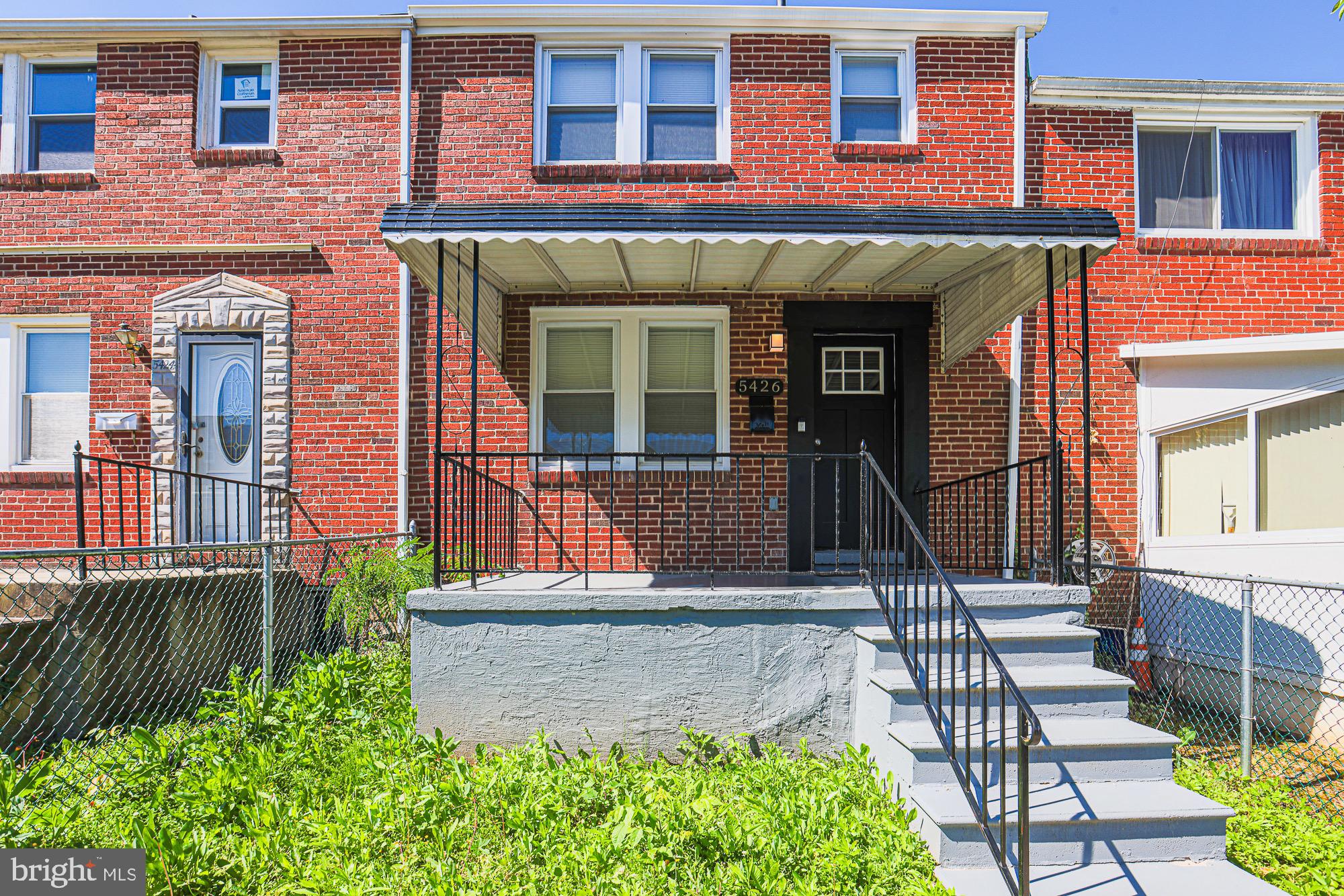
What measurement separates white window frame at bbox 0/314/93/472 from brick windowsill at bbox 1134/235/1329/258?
10.3 meters

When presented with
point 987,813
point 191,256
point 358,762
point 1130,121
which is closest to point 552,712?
point 358,762

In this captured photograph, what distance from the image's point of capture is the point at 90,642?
17.9ft

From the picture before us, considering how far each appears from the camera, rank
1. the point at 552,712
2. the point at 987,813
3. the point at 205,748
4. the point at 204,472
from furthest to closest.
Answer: the point at 204,472 < the point at 552,712 < the point at 205,748 < the point at 987,813

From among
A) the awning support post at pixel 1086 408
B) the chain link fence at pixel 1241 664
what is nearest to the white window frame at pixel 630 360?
the awning support post at pixel 1086 408

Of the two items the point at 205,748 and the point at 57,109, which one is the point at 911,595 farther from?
the point at 57,109

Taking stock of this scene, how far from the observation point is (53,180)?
7812 mm

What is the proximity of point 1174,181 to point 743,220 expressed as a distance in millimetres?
5485

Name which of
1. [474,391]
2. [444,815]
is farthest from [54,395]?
[444,815]

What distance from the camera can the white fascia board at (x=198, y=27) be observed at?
25.1 ft

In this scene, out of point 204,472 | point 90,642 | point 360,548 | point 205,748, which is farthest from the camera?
point 204,472

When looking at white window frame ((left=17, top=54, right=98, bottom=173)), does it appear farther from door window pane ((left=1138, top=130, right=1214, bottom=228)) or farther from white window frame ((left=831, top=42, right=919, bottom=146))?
door window pane ((left=1138, top=130, right=1214, bottom=228))

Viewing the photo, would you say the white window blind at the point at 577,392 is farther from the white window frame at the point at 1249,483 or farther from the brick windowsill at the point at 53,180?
the white window frame at the point at 1249,483

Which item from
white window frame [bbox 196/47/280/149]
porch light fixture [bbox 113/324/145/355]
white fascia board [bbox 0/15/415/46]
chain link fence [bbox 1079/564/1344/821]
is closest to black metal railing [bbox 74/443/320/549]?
porch light fixture [bbox 113/324/145/355]

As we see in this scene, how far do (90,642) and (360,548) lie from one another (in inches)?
87.5
